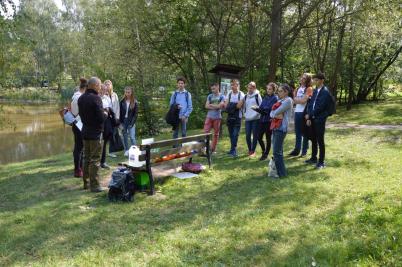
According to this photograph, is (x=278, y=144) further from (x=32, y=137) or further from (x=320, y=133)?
(x=32, y=137)

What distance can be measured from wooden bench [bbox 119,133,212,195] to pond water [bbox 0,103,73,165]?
512cm

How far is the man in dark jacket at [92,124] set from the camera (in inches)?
235

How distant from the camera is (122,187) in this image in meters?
5.85

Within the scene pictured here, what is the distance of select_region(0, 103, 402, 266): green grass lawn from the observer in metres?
4.10

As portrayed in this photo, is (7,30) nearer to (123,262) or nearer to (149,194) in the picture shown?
(149,194)

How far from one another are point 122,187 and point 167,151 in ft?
3.57

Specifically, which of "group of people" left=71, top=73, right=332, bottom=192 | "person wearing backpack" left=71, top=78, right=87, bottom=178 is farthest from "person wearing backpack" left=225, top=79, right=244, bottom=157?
"person wearing backpack" left=71, top=78, right=87, bottom=178

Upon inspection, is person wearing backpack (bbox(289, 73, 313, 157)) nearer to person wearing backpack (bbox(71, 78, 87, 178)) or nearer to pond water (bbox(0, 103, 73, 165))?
person wearing backpack (bbox(71, 78, 87, 178))

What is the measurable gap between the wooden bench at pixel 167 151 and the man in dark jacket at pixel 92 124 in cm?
48

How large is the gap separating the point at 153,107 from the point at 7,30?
680 centimetres

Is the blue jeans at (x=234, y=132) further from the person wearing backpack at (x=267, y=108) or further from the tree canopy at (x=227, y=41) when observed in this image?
the tree canopy at (x=227, y=41)

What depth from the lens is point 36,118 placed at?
2889 centimetres

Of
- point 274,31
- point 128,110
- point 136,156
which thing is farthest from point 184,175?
point 274,31

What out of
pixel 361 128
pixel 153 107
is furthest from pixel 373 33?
pixel 153 107
